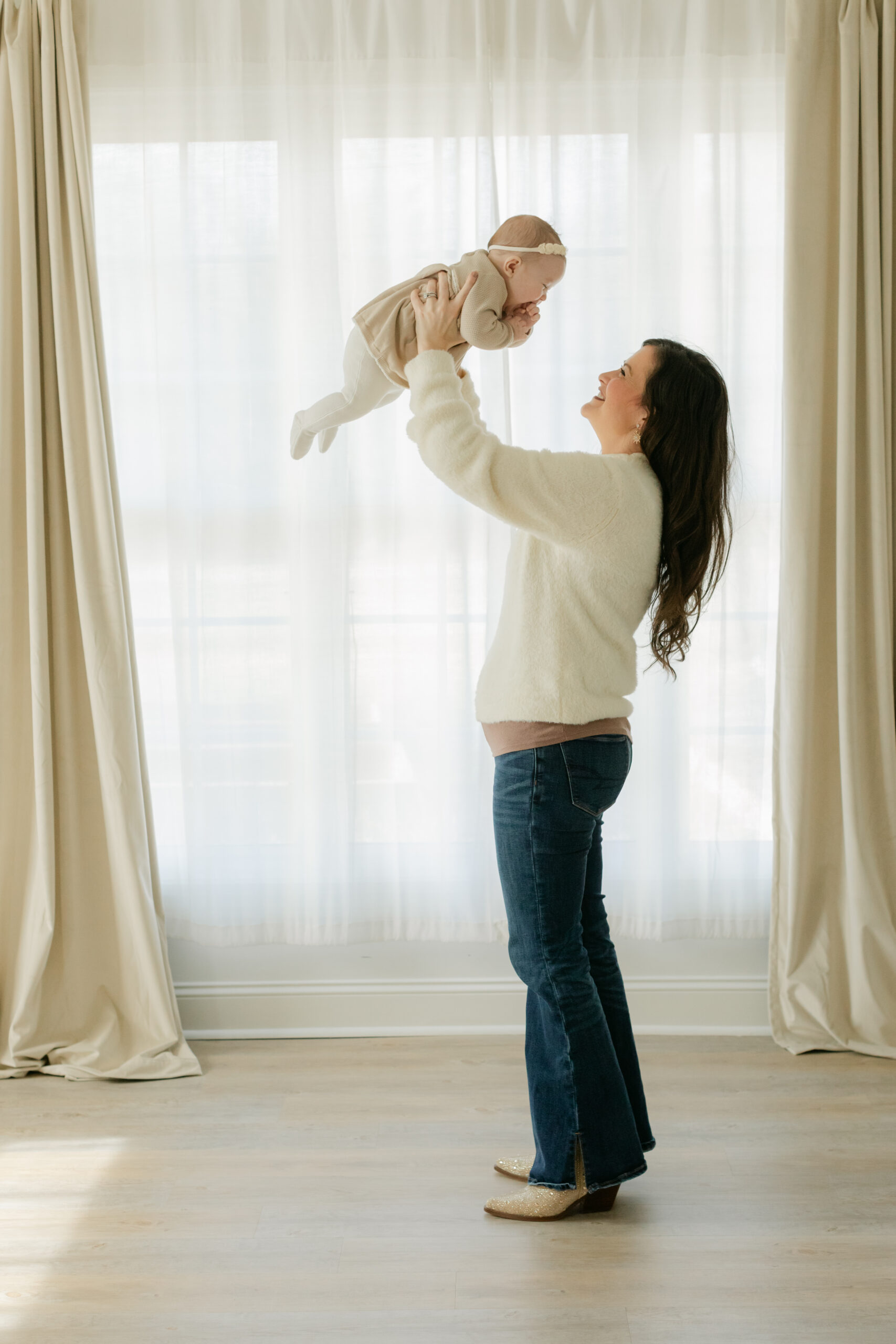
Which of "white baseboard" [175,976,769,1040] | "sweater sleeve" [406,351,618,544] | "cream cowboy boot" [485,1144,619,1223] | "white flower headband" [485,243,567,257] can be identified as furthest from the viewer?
"white baseboard" [175,976,769,1040]

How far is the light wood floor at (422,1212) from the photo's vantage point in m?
1.58

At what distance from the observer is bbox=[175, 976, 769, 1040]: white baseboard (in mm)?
2643

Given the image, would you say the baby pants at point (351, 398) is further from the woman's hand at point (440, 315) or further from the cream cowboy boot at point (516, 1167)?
the cream cowboy boot at point (516, 1167)

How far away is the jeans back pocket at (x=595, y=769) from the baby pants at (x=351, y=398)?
677 mm

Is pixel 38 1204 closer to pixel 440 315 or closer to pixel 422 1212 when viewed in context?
pixel 422 1212

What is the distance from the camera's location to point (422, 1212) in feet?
6.10

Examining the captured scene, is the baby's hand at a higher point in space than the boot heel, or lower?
higher

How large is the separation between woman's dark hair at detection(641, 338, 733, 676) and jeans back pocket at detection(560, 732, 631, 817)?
242 mm

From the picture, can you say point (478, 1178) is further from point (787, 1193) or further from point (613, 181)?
point (613, 181)

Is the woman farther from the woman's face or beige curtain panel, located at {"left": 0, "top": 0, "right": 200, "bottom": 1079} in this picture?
beige curtain panel, located at {"left": 0, "top": 0, "right": 200, "bottom": 1079}

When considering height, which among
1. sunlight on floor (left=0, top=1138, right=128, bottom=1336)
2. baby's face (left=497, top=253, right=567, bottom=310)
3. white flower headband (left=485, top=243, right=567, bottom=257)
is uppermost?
white flower headband (left=485, top=243, right=567, bottom=257)

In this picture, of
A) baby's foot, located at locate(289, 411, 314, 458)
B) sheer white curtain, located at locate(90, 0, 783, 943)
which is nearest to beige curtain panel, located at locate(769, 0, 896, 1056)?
sheer white curtain, located at locate(90, 0, 783, 943)

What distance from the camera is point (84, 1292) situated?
166 centimetres

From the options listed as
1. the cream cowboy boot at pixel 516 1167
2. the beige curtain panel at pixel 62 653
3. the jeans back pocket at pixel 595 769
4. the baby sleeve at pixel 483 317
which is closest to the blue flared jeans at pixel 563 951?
the jeans back pocket at pixel 595 769
